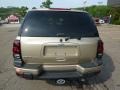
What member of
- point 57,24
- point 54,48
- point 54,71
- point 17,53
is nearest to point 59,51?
point 54,48

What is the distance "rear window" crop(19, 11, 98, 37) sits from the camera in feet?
20.0

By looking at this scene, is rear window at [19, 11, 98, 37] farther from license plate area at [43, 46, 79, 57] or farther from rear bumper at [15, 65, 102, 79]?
rear bumper at [15, 65, 102, 79]

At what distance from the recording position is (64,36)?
6.10 m

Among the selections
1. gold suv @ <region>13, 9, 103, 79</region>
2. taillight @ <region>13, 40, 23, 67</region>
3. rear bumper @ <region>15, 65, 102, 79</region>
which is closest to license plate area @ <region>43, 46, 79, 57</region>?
gold suv @ <region>13, 9, 103, 79</region>

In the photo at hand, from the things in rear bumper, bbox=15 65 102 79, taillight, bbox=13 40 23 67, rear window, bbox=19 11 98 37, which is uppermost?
rear window, bbox=19 11 98 37

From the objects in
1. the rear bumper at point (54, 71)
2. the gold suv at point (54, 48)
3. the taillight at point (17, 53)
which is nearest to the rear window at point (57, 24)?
the gold suv at point (54, 48)

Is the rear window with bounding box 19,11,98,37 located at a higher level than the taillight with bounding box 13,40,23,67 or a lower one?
higher

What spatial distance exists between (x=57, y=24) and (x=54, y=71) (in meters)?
1.01

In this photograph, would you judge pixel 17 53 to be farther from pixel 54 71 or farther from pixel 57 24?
pixel 57 24

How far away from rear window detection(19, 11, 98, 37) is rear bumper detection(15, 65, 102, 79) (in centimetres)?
68

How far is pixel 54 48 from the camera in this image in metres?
6.11

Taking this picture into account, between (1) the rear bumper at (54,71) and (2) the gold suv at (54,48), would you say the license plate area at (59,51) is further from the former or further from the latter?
(1) the rear bumper at (54,71)

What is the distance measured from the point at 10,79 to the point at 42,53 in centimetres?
196

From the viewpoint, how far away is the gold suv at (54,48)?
6.05 meters
